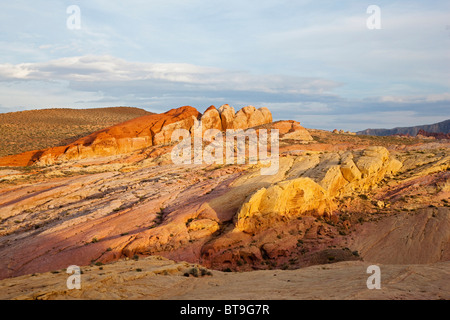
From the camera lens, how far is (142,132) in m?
57.4

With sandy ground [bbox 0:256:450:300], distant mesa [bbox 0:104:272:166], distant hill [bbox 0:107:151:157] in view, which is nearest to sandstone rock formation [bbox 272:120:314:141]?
distant mesa [bbox 0:104:272:166]

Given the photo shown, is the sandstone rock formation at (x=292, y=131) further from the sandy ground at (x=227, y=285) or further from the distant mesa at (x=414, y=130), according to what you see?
the distant mesa at (x=414, y=130)

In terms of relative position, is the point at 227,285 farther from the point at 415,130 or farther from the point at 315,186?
the point at 415,130

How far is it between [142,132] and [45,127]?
34.5 m

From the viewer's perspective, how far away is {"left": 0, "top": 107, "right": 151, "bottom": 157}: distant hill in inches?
2635

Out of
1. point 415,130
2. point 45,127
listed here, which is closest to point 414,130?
point 415,130

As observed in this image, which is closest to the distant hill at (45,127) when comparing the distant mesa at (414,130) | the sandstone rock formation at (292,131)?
the sandstone rock formation at (292,131)

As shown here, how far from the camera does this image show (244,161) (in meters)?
36.1

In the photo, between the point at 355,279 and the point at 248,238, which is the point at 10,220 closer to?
the point at 248,238

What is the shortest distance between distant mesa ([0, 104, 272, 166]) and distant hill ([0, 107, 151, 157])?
36.6 ft

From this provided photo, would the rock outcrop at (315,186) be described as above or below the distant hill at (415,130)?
below

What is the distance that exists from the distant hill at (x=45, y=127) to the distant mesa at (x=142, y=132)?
Result: 1115 cm

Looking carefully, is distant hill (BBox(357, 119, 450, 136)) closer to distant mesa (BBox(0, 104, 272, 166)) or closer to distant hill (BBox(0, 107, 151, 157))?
distant mesa (BBox(0, 104, 272, 166))

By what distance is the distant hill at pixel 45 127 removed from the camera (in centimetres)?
6694
